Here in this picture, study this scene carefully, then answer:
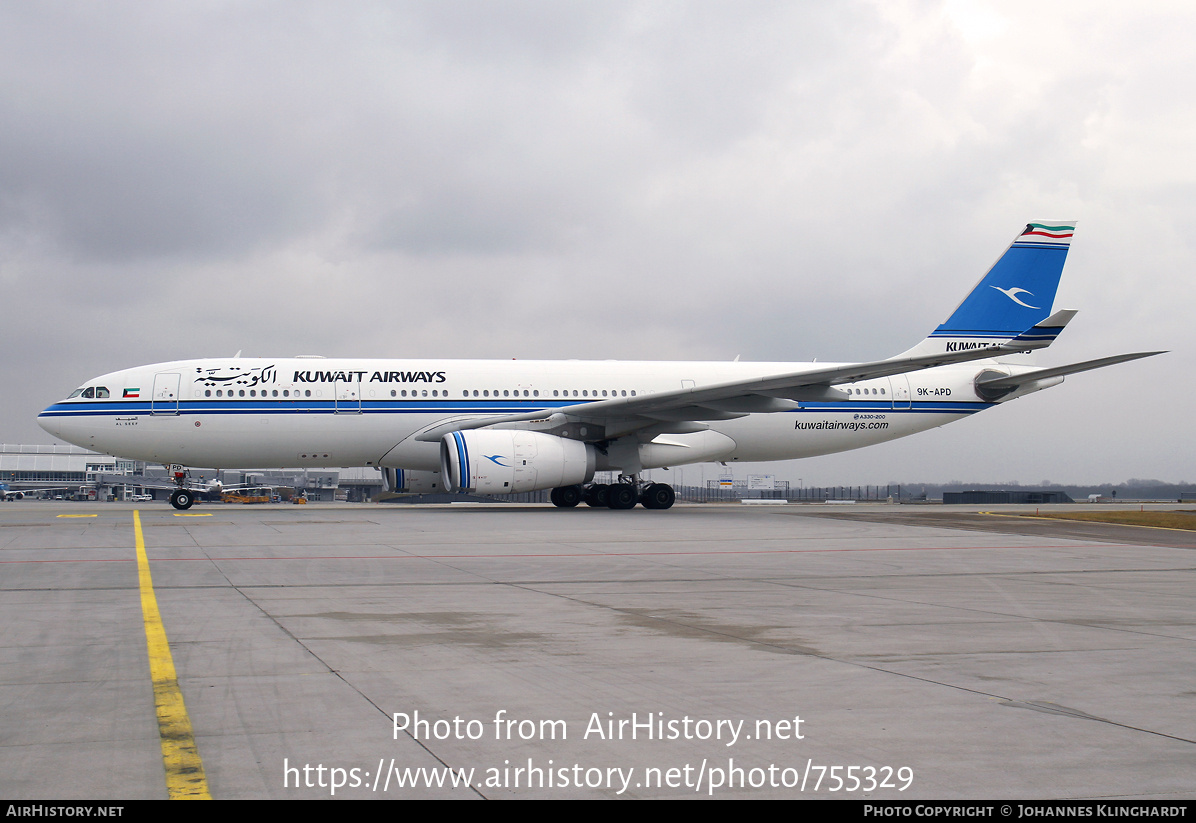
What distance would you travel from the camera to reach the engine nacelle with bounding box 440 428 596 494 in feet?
67.7

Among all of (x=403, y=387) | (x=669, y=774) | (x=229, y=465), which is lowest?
(x=669, y=774)

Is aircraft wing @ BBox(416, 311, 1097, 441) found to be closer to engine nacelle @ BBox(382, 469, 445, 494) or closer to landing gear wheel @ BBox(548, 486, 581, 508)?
engine nacelle @ BBox(382, 469, 445, 494)

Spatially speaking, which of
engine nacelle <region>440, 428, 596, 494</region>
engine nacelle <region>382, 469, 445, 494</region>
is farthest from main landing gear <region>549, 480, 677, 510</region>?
engine nacelle <region>382, 469, 445, 494</region>

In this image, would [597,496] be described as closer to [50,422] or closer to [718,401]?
[718,401]

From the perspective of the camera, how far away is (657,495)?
24531 millimetres

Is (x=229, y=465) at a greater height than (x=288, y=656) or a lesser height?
greater

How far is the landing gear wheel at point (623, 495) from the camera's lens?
23781 mm

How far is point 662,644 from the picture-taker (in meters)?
6.20

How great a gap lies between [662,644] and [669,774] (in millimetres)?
2624

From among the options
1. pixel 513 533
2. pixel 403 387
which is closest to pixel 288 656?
pixel 513 533

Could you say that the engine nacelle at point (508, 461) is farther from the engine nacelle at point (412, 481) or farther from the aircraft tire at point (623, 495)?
the engine nacelle at point (412, 481)

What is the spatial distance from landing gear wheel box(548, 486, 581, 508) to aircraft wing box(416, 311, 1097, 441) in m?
2.41

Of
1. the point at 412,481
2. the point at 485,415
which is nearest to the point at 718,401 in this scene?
the point at 485,415

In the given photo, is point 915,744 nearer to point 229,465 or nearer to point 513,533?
point 513,533
